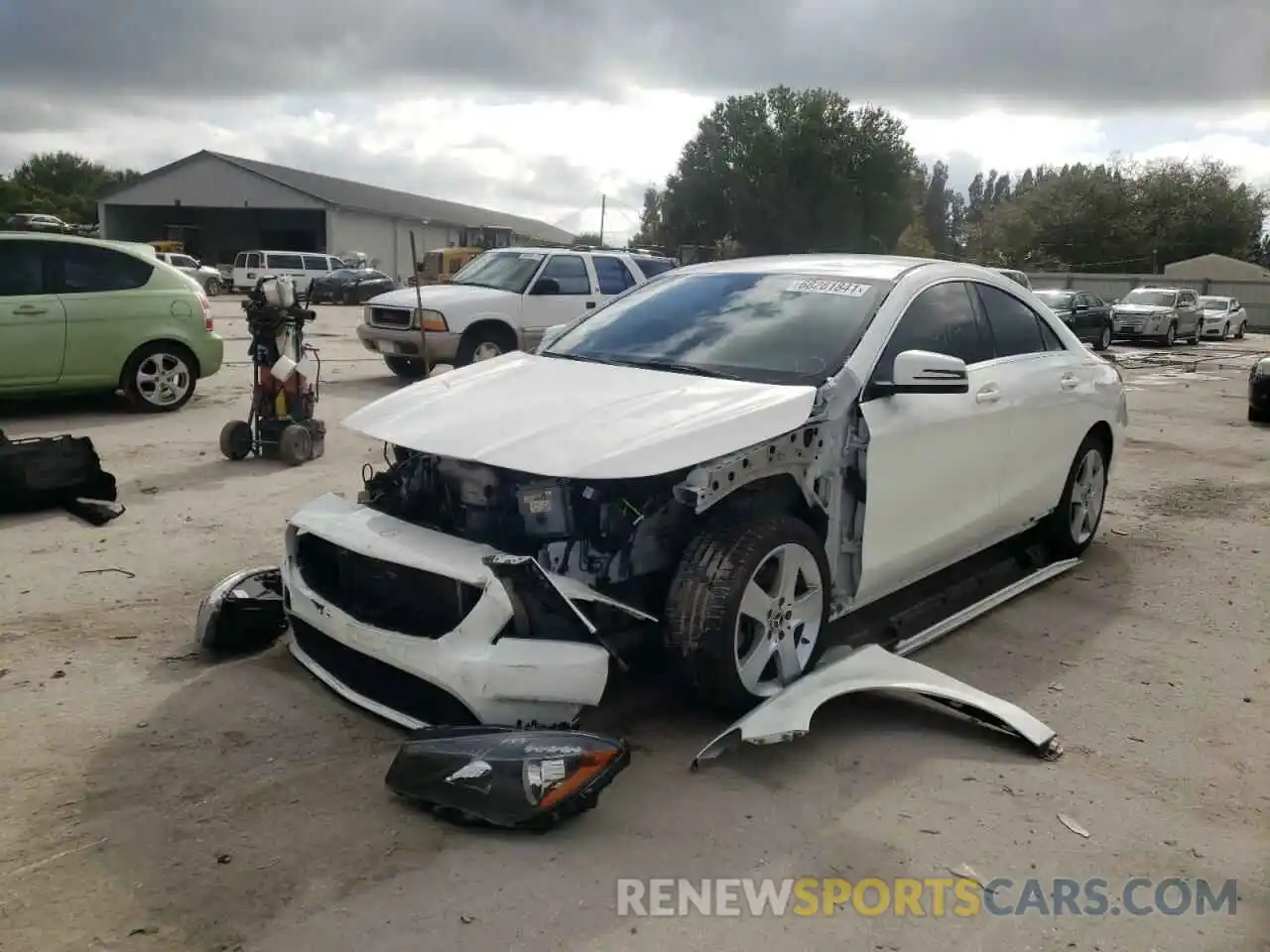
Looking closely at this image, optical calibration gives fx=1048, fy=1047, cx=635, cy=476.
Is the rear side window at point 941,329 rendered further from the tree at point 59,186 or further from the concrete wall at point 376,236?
the tree at point 59,186

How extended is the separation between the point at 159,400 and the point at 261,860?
8519 millimetres

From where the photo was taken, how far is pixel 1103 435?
6.25 metres

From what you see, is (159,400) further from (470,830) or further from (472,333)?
(470,830)

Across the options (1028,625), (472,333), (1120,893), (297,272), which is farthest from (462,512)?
(297,272)

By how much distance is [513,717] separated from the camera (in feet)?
10.9

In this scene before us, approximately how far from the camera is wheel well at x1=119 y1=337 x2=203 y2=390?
10078 millimetres

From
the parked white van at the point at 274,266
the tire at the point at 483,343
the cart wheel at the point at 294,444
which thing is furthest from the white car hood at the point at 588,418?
the parked white van at the point at 274,266

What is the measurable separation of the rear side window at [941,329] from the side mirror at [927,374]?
0.45ft

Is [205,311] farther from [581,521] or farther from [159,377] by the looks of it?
[581,521]

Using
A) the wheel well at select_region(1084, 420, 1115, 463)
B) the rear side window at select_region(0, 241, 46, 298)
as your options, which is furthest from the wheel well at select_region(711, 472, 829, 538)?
the rear side window at select_region(0, 241, 46, 298)

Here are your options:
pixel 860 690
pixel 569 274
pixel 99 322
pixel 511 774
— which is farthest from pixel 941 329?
pixel 569 274

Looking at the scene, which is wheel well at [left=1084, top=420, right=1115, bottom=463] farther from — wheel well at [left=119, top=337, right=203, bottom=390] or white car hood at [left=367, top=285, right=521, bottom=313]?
wheel well at [left=119, top=337, right=203, bottom=390]

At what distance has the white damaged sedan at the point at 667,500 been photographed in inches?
134

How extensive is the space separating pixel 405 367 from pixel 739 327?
9.86 meters
